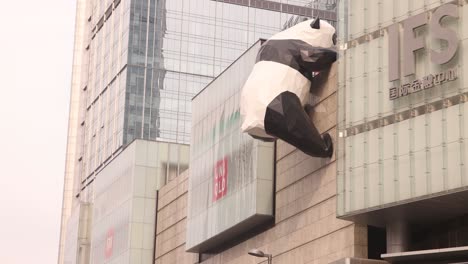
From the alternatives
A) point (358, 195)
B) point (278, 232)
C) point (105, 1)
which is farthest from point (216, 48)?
point (358, 195)

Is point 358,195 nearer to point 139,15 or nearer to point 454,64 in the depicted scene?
point 454,64

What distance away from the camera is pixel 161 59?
465 ft

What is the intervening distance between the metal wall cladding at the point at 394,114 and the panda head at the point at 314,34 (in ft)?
9.20

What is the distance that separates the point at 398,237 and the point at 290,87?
9.23 m

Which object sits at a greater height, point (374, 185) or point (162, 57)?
point (162, 57)

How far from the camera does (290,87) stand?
55.0 m

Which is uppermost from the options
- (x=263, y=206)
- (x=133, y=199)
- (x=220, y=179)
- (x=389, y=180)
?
(x=133, y=199)

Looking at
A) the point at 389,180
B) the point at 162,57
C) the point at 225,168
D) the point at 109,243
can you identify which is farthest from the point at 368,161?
the point at 162,57

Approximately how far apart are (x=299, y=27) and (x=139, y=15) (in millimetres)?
87172

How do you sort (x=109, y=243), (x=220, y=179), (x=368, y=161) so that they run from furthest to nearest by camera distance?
(x=109, y=243) < (x=220, y=179) < (x=368, y=161)

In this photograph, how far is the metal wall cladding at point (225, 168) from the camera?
6097 cm

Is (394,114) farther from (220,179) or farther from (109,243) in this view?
(109,243)

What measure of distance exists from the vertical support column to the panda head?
10.2m

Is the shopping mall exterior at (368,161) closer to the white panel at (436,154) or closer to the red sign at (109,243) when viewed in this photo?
the white panel at (436,154)
